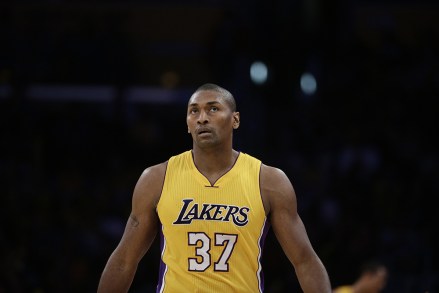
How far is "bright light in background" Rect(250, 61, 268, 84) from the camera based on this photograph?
1224 centimetres

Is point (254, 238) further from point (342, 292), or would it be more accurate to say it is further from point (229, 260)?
point (342, 292)

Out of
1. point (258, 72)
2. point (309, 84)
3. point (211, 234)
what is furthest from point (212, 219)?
point (309, 84)

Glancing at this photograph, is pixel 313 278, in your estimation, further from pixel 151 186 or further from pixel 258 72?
pixel 258 72

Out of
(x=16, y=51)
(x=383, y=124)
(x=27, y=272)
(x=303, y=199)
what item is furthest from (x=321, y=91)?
(x=27, y=272)

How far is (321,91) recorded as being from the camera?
43.7ft

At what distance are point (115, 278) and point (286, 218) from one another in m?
1.09

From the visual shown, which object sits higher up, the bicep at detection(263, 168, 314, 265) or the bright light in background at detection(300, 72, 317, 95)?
the bright light in background at detection(300, 72, 317, 95)

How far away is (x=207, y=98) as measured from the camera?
17.1 ft

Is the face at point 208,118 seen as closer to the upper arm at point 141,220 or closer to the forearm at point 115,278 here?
the upper arm at point 141,220

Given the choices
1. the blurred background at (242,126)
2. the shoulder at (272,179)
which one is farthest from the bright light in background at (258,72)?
the shoulder at (272,179)

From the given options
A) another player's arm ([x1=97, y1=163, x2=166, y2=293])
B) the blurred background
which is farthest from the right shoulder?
the blurred background

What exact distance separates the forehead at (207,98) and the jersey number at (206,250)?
0.81 metres

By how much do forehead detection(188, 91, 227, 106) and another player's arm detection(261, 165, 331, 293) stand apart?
55cm

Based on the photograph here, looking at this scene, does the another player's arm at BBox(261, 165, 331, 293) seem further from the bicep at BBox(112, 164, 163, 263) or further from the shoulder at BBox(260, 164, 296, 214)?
the bicep at BBox(112, 164, 163, 263)
